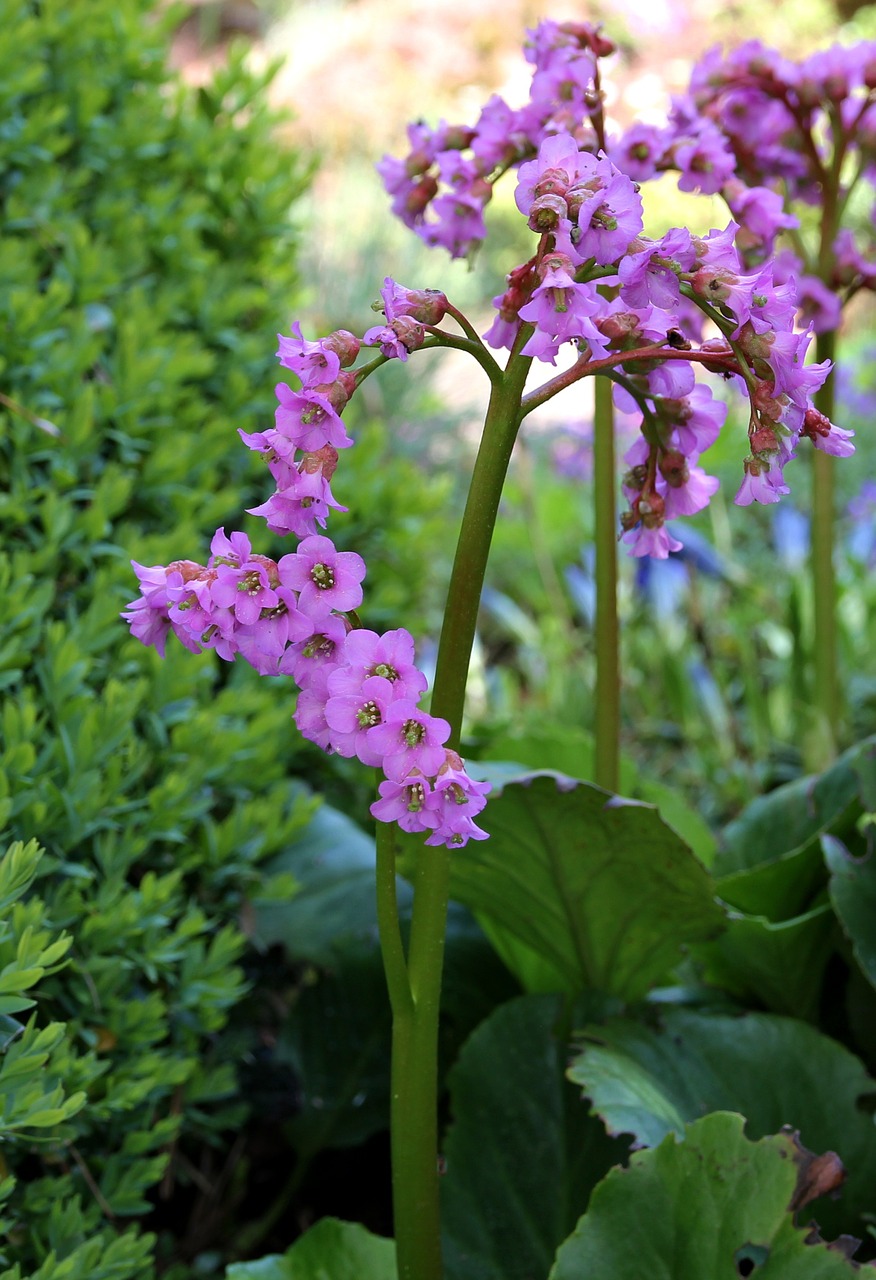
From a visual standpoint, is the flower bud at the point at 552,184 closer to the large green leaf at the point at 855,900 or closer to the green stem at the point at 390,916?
the green stem at the point at 390,916

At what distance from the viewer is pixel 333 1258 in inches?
47.2

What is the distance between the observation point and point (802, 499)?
482 centimetres

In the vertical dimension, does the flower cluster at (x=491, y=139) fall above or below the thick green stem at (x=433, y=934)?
above

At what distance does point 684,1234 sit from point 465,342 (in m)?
0.80

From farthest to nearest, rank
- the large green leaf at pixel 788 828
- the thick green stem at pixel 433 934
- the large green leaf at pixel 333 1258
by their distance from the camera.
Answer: the large green leaf at pixel 788 828
the large green leaf at pixel 333 1258
the thick green stem at pixel 433 934

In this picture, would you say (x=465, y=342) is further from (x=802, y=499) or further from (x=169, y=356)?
(x=802, y=499)

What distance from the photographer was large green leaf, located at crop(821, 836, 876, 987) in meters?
1.36

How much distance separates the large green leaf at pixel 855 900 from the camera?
1357 millimetres

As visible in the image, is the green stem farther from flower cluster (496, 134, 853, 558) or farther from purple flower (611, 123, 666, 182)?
purple flower (611, 123, 666, 182)

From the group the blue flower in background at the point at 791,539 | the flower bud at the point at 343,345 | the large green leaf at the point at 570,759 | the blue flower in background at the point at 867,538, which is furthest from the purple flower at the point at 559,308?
the blue flower in background at the point at 867,538

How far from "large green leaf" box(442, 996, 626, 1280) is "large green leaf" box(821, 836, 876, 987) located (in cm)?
35

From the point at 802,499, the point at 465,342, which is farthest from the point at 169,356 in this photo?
the point at 802,499

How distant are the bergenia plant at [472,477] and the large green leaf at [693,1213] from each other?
151 millimetres

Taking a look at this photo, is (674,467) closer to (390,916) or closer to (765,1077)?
(390,916)
